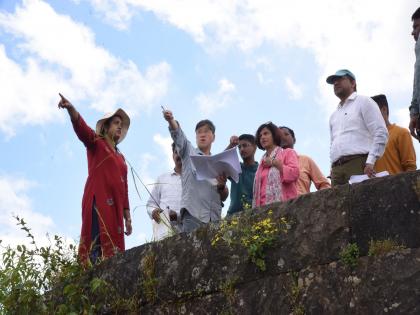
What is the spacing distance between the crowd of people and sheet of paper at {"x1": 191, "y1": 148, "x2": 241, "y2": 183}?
0.10m

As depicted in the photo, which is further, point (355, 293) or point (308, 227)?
point (308, 227)

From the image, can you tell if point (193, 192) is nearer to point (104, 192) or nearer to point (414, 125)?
point (104, 192)

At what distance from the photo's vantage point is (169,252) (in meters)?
4.57

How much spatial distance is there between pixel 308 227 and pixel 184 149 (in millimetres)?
2190

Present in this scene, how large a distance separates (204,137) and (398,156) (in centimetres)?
174

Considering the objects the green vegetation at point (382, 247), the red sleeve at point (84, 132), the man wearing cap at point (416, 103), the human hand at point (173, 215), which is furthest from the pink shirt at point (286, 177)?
the green vegetation at point (382, 247)

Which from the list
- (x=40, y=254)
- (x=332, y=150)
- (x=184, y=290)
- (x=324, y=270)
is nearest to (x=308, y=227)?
(x=324, y=270)

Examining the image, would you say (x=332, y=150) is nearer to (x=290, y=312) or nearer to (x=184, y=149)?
(x=184, y=149)

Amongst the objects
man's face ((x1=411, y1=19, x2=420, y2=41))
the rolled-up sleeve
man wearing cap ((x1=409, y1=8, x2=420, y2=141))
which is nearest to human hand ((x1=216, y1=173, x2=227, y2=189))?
the rolled-up sleeve

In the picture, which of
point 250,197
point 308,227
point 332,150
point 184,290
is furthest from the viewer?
point 250,197

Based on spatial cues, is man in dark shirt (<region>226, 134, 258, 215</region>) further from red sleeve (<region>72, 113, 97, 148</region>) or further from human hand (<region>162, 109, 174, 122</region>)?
red sleeve (<region>72, 113, 97, 148</region>)

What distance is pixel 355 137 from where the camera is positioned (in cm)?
555

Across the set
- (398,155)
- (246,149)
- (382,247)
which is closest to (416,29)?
(398,155)

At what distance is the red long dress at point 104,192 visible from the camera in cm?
529
